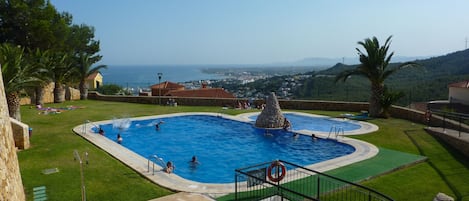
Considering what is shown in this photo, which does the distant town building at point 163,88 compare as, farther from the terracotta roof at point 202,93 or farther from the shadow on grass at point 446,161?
the shadow on grass at point 446,161

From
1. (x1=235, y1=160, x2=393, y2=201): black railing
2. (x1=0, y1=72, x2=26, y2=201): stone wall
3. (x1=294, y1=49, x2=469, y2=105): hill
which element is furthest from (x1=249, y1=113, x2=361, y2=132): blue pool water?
(x1=0, y1=72, x2=26, y2=201): stone wall

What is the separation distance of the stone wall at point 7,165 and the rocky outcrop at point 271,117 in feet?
59.0

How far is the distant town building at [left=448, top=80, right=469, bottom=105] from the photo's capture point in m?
25.8

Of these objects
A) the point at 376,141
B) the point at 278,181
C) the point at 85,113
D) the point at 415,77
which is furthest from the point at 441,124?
the point at 415,77

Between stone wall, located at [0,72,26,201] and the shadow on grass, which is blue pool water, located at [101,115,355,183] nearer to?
the shadow on grass

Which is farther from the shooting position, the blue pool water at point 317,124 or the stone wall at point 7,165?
the blue pool water at point 317,124

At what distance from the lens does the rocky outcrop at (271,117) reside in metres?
22.6

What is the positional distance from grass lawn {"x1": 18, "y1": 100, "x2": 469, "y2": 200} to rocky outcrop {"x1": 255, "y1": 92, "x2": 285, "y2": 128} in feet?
18.5

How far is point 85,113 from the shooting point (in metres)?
27.4

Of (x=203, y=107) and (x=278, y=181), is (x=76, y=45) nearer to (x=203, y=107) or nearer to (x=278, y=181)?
(x=203, y=107)

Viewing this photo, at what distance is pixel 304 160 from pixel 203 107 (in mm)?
17309

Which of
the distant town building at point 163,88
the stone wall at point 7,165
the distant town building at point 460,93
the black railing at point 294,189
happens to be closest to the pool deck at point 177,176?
the black railing at point 294,189

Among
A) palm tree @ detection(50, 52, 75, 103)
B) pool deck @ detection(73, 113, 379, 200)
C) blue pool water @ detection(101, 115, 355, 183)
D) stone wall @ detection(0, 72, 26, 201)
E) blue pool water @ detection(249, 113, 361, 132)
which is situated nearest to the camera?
stone wall @ detection(0, 72, 26, 201)

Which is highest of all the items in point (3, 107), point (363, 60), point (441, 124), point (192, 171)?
point (363, 60)
